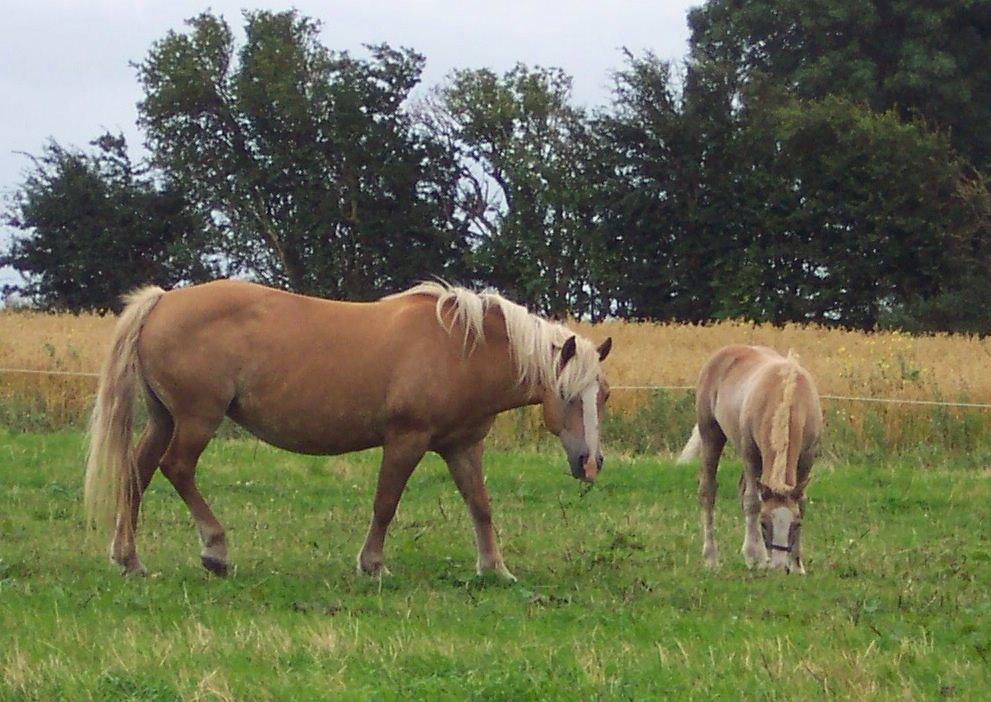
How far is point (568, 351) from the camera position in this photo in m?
7.84

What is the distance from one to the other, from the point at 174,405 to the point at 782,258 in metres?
30.7

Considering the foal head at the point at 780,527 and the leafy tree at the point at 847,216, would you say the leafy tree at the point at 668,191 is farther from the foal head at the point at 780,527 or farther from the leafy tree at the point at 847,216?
the foal head at the point at 780,527

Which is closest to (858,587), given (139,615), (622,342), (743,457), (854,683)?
(743,457)

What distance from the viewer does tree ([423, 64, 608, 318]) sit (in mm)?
40281

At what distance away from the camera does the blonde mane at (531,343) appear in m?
7.85

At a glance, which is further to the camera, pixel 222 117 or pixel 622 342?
pixel 222 117

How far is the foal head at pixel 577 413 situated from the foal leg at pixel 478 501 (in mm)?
564

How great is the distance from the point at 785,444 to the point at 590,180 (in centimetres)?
3182

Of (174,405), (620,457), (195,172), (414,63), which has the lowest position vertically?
(620,457)

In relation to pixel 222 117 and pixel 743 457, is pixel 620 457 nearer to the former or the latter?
pixel 743 457

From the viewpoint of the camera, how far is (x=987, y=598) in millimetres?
6941

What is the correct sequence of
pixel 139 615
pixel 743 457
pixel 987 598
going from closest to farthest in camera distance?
pixel 139 615 < pixel 987 598 < pixel 743 457

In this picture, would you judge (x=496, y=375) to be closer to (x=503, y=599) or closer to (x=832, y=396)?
(x=503, y=599)

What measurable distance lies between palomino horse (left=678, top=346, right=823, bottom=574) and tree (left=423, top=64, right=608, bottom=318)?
26945mm
